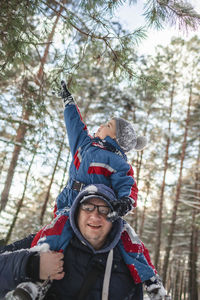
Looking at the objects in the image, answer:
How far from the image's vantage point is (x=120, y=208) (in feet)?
6.36

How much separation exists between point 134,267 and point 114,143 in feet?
4.38

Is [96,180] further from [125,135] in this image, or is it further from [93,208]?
[125,135]

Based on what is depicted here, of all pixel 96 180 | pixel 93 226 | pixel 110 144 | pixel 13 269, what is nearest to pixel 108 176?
pixel 96 180

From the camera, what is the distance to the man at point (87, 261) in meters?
1.54

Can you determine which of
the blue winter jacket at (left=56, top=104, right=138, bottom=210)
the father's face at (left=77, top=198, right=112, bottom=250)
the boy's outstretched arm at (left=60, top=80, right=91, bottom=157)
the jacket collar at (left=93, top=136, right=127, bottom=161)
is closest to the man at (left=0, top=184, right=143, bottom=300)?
the father's face at (left=77, top=198, right=112, bottom=250)

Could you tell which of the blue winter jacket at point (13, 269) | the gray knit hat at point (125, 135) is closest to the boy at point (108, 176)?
the gray knit hat at point (125, 135)

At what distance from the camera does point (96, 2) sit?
8.15 feet

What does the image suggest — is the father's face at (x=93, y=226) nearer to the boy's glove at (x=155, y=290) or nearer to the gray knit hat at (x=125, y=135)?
the boy's glove at (x=155, y=290)

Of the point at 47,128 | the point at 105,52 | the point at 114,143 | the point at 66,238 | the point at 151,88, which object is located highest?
the point at 105,52

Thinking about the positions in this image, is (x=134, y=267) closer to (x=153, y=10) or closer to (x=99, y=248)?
(x=99, y=248)

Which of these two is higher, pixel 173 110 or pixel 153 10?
pixel 173 110

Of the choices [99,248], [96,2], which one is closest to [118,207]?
[99,248]

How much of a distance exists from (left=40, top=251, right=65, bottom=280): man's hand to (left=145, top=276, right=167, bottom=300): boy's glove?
787mm

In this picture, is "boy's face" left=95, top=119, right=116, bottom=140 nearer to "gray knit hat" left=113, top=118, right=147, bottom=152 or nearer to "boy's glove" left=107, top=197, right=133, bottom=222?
"gray knit hat" left=113, top=118, right=147, bottom=152
